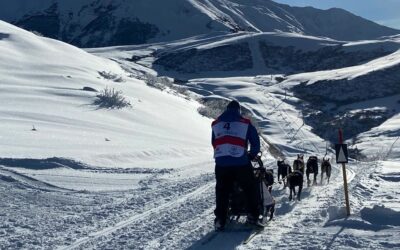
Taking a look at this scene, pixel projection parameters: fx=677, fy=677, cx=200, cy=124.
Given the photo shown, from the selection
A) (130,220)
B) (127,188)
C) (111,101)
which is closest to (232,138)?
(130,220)

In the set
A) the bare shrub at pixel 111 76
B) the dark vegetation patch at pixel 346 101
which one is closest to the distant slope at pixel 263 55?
the dark vegetation patch at pixel 346 101

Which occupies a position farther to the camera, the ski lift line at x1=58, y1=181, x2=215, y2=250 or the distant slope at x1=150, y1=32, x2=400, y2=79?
the distant slope at x1=150, y1=32, x2=400, y2=79

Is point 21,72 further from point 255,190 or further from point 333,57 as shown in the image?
point 333,57

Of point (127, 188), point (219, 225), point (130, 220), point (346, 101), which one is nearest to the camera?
point (219, 225)

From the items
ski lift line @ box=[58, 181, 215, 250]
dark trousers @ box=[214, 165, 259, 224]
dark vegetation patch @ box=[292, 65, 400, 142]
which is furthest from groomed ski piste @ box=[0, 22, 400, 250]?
dark vegetation patch @ box=[292, 65, 400, 142]

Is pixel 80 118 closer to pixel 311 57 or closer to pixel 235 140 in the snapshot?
pixel 235 140

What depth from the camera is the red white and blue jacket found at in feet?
30.7

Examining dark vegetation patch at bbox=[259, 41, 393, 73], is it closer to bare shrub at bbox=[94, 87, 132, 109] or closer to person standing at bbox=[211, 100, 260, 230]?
bare shrub at bbox=[94, 87, 132, 109]

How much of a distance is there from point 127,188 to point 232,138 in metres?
5.10

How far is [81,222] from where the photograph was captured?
32.9ft

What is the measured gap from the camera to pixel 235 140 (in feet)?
30.8

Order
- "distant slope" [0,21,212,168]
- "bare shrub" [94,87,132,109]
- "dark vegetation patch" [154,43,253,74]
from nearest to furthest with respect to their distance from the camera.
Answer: "distant slope" [0,21,212,168] → "bare shrub" [94,87,132,109] → "dark vegetation patch" [154,43,253,74]

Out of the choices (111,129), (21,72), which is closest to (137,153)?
(111,129)

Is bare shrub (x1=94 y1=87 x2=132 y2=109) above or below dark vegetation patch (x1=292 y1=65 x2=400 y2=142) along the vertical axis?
below
